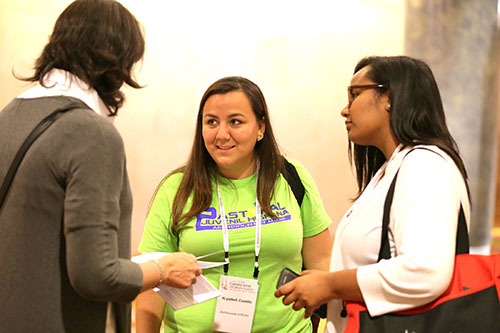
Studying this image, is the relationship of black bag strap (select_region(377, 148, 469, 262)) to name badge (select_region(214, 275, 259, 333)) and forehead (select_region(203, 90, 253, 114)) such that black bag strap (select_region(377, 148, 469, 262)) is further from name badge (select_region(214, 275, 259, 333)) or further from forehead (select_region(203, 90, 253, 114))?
forehead (select_region(203, 90, 253, 114))

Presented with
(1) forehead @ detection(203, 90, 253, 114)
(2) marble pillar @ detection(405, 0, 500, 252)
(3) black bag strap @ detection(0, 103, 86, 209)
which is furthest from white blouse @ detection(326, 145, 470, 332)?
(2) marble pillar @ detection(405, 0, 500, 252)

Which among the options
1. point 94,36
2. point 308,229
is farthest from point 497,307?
point 94,36

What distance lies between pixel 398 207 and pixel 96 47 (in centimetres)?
90

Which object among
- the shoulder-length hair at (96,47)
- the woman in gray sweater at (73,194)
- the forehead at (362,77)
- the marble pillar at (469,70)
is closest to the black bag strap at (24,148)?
the woman in gray sweater at (73,194)

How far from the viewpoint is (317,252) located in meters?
2.31

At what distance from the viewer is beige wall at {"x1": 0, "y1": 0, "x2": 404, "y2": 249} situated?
14.4 feet

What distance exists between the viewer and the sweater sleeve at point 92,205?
1.26 m

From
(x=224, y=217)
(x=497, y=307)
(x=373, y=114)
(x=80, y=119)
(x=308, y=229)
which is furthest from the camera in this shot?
(x=308, y=229)

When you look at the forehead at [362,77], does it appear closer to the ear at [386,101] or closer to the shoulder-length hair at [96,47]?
the ear at [386,101]

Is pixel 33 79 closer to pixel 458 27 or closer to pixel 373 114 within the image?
pixel 373 114

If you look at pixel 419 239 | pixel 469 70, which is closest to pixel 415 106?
pixel 419 239

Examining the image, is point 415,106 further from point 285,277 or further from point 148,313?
point 148,313

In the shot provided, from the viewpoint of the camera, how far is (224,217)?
6.97 ft

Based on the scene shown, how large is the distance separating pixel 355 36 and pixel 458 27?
1.15 m
